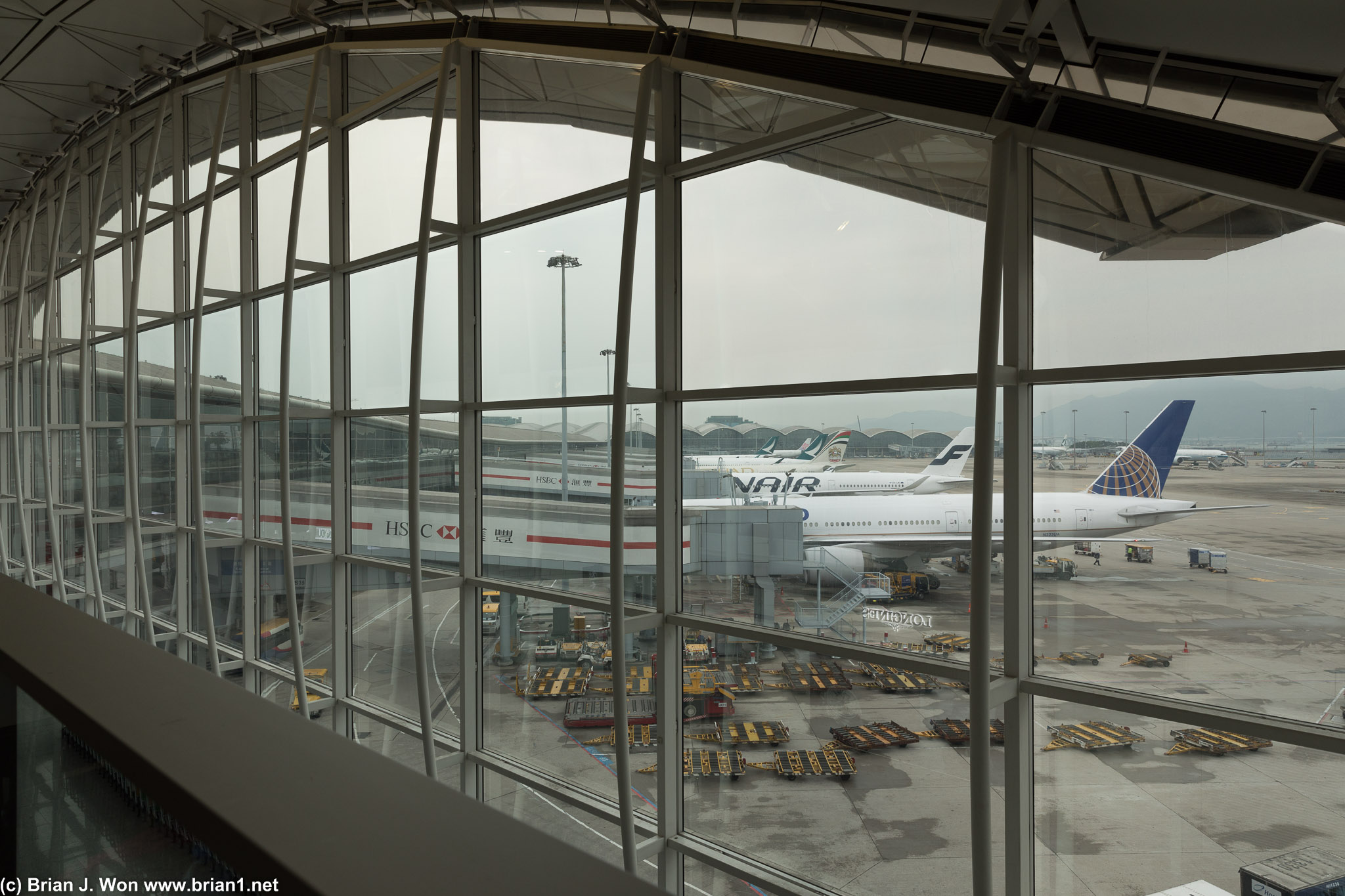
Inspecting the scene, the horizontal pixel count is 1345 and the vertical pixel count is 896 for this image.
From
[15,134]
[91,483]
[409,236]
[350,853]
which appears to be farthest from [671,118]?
[15,134]

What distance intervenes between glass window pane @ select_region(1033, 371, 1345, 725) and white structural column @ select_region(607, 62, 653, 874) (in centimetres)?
360

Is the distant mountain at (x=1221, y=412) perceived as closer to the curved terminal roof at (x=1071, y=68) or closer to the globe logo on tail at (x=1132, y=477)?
the globe logo on tail at (x=1132, y=477)

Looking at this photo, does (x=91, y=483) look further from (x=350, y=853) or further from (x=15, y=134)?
(x=350, y=853)

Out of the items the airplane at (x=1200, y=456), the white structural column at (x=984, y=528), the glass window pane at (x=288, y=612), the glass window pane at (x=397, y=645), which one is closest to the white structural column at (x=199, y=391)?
the glass window pane at (x=288, y=612)

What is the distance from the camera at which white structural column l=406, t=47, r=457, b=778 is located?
952 cm

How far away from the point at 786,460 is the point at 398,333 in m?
6.27

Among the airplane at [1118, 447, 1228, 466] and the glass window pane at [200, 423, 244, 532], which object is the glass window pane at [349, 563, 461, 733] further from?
the airplane at [1118, 447, 1228, 466]

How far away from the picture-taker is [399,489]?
11.4 m

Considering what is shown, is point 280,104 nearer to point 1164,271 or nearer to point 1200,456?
point 1164,271

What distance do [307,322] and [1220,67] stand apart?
1154 cm

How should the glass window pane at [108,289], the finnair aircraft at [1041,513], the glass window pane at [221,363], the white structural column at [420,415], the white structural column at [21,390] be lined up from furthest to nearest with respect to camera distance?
the white structural column at [21,390], the glass window pane at [108,289], the glass window pane at [221,363], the white structural column at [420,415], the finnair aircraft at [1041,513]

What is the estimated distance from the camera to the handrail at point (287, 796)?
27.5 inches

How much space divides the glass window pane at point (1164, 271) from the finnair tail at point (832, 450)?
187cm

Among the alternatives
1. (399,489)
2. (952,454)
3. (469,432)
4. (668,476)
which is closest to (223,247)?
(399,489)
